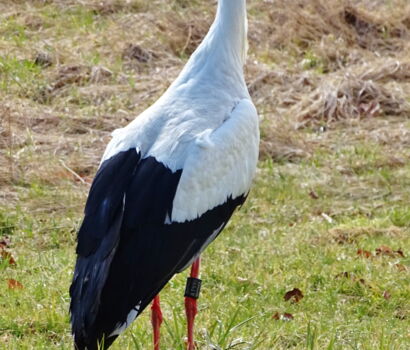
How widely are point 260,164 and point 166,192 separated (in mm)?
4209

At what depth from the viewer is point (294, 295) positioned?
20.9 feet

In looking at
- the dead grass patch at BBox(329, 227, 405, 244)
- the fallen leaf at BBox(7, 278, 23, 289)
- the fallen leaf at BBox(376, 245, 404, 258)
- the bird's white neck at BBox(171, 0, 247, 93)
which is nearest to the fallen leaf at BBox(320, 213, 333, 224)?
the dead grass patch at BBox(329, 227, 405, 244)

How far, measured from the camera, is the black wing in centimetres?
471

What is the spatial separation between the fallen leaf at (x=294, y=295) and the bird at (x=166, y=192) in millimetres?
960

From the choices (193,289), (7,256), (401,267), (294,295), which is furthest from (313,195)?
(193,289)

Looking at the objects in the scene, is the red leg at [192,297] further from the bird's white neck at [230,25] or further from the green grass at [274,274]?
the bird's white neck at [230,25]

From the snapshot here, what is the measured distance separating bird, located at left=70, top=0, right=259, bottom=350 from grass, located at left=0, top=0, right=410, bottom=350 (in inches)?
14.8

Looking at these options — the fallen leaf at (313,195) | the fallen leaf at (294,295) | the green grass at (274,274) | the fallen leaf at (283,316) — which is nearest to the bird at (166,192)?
the green grass at (274,274)

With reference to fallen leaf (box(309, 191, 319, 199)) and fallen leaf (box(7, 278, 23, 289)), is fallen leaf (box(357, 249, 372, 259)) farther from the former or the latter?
fallen leaf (box(7, 278, 23, 289))

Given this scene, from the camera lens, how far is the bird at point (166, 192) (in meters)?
4.77

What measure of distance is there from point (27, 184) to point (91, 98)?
→ 7.54ft

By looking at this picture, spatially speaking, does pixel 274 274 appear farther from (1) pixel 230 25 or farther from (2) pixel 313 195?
(2) pixel 313 195

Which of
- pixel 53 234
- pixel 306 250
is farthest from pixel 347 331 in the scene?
pixel 53 234

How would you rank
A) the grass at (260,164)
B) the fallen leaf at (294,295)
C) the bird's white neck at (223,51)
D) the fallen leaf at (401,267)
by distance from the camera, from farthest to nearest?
the fallen leaf at (401,267), the fallen leaf at (294,295), the grass at (260,164), the bird's white neck at (223,51)
